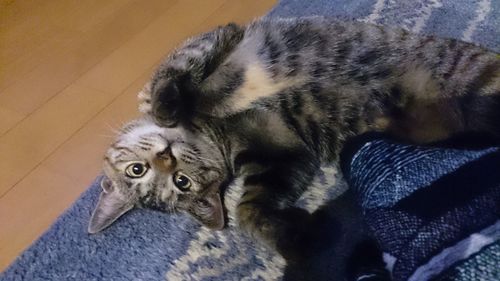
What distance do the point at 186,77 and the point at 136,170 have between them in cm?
23

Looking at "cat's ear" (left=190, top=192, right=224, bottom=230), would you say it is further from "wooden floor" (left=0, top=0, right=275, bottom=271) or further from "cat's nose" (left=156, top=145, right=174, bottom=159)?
"wooden floor" (left=0, top=0, right=275, bottom=271)

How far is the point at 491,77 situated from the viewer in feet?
3.43

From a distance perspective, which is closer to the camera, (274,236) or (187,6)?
(274,236)

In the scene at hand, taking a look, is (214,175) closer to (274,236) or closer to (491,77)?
(274,236)

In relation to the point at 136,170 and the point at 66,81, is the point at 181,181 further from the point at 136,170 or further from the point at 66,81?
the point at 66,81

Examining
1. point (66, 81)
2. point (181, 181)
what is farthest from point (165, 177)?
point (66, 81)

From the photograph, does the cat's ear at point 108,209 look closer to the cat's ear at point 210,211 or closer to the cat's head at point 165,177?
the cat's head at point 165,177

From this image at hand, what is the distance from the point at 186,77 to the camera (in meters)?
1.10

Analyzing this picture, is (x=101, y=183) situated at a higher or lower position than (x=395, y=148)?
lower

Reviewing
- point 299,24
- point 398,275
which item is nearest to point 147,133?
point 299,24

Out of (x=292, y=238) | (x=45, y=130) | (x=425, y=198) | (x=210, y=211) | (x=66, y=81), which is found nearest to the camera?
(x=425, y=198)

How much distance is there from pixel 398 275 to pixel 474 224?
0.13 metres

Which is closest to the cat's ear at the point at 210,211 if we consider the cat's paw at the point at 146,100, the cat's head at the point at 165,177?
the cat's head at the point at 165,177

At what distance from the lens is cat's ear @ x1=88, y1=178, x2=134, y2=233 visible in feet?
3.52
